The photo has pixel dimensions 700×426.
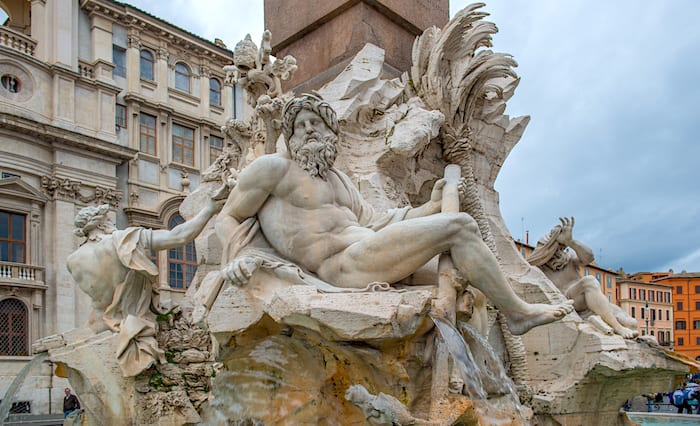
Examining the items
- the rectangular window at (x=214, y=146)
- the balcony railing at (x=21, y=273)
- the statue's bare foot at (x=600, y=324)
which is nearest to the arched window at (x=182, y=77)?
the rectangular window at (x=214, y=146)

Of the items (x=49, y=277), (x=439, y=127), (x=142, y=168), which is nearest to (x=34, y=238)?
(x=49, y=277)

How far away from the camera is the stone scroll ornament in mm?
6881

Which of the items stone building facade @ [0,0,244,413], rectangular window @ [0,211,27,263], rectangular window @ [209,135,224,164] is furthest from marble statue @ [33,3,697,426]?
rectangular window @ [209,135,224,164]

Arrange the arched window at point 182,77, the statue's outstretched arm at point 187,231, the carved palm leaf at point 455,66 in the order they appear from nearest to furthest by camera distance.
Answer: the statue's outstretched arm at point 187,231, the carved palm leaf at point 455,66, the arched window at point 182,77

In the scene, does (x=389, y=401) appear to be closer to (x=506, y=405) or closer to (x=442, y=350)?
(x=442, y=350)

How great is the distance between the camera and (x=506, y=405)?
4305 millimetres

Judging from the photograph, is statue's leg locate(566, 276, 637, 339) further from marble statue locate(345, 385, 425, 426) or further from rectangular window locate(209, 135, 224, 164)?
rectangular window locate(209, 135, 224, 164)

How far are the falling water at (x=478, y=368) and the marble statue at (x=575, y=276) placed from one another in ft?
9.54

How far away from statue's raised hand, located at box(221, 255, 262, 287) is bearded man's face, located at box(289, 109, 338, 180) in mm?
768

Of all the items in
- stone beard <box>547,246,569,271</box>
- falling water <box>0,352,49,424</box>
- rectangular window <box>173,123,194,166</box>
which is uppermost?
rectangular window <box>173,123,194,166</box>

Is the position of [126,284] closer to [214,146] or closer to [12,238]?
[12,238]

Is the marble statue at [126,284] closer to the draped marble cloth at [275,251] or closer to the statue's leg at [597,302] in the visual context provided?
the draped marble cloth at [275,251]

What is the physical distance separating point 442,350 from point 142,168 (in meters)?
20.3

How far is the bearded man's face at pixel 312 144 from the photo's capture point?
14.9 feet
